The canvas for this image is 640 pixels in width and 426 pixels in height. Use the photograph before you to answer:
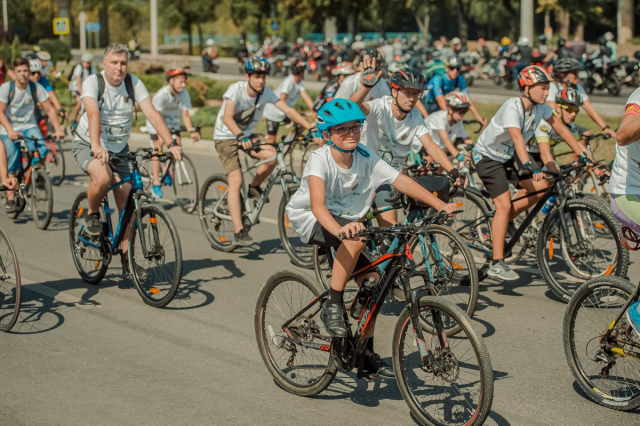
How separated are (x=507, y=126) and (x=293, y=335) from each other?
3316 millimetres

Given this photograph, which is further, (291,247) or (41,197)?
(41,197)

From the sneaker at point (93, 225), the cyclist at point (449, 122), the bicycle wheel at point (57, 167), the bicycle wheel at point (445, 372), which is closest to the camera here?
the bicycle wheel at point (445, 372)

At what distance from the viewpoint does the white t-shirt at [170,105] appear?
1285cm

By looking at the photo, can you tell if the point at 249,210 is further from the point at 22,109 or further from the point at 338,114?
the point at 338,114

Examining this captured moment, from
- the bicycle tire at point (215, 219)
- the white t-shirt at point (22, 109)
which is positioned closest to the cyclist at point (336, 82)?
the bicycle tire at point (215, 219)

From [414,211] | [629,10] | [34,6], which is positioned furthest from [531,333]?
[34,6]

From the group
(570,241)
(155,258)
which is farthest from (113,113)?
(570,241)

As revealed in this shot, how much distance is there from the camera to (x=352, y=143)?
5.30 metres

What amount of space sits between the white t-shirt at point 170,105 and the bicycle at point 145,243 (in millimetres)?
4840

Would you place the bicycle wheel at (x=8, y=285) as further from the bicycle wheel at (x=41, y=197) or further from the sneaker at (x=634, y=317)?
the sneaker at (x=634, y=317)

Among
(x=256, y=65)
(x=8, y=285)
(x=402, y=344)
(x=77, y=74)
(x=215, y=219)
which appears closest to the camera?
(x=402, y=344)

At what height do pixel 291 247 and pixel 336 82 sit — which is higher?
pixel 336 82

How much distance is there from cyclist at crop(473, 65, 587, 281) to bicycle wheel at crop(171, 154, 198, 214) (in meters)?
5.18

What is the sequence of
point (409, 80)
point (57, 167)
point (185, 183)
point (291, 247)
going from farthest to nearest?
point (57, 167) < point (185, 183) < point (291, 247) < point (409, 80)
